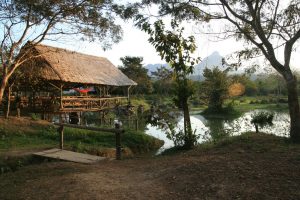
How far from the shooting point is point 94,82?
20797mm

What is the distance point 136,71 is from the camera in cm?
4238

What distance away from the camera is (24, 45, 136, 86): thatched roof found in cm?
1762

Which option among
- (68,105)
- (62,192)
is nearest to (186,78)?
(62,192)

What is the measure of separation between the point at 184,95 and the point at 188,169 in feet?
16.6

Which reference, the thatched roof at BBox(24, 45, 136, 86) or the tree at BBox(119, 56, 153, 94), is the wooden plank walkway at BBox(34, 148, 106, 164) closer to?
the thatched roof at BBox(24, 45, 136, 86)

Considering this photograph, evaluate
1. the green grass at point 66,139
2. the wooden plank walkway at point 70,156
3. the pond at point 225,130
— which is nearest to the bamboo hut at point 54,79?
the green grass at point 66,139

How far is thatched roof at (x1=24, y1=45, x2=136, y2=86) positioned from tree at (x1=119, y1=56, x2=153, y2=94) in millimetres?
15043

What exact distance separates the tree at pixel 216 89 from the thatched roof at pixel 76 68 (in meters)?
10.8

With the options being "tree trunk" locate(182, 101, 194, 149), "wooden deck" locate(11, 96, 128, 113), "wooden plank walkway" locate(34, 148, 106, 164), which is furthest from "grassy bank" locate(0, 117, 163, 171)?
"wooden deck" locate(11, 96, 128, 113)

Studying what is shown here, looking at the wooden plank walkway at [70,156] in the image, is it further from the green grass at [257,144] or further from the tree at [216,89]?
the tree at [216,89]

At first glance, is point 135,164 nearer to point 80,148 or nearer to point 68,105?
point 80,148

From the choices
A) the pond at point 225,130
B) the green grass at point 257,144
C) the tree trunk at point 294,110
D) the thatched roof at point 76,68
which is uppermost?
the thatched roof at point 76,68

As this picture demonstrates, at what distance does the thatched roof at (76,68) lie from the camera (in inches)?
694

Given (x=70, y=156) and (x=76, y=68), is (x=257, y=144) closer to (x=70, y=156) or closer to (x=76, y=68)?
(x=70, y=156)
